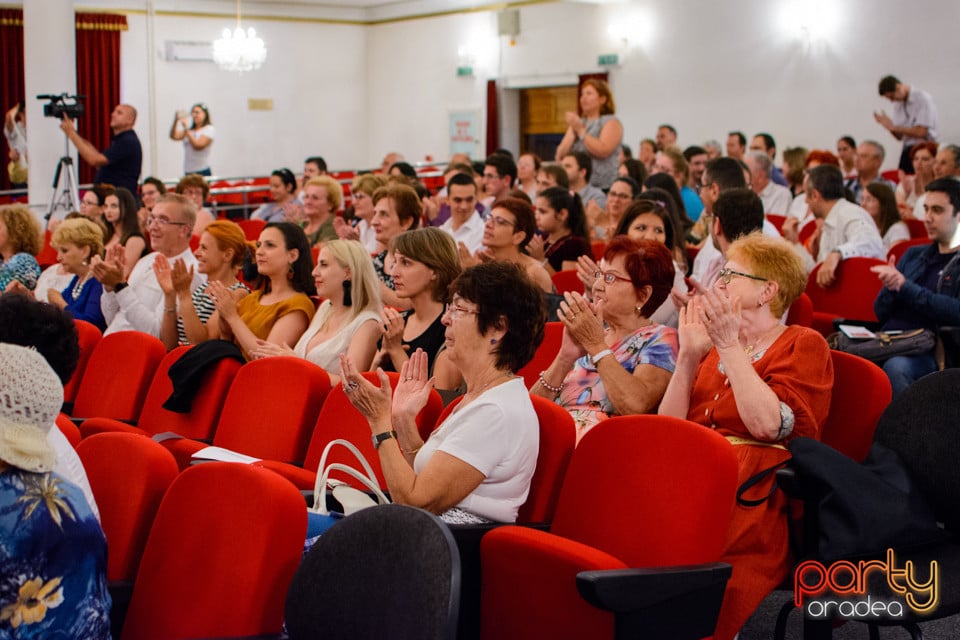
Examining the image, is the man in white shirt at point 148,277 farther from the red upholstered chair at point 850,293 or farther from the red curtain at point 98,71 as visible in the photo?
the red curtain at point 98,71

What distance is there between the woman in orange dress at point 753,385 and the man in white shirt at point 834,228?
2489mm

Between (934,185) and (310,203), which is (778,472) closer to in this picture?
(934,185)

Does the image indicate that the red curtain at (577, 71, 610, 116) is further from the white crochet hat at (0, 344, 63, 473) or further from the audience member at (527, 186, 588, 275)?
the white crochet hat at (0, 344, 63, 473)

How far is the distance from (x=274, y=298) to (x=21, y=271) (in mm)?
1897

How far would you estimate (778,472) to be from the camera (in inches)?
102

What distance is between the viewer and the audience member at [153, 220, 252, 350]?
450cm

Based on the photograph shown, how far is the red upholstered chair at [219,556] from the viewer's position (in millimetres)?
2068

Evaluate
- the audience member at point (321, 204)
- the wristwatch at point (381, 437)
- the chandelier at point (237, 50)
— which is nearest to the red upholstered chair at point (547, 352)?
the wristwatch at point (381, 437)

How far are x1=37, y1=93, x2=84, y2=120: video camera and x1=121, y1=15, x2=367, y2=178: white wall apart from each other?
6.30 m

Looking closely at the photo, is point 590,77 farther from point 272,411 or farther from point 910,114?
point 272,411

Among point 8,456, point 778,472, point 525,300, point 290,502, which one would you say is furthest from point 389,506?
point 778,472

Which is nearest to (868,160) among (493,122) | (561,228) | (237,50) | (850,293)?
(850,293)

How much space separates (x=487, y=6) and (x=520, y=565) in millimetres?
14133

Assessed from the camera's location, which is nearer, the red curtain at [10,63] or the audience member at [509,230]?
the audience member at [509,230]
